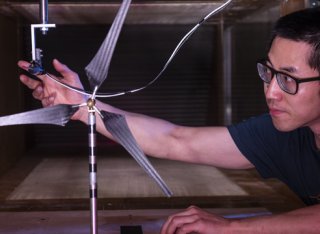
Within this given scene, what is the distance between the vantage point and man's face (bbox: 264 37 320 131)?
1413mm

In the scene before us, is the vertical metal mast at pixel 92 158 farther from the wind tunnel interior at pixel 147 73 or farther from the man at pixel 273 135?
the wind tunnel interior at pixel 147 73

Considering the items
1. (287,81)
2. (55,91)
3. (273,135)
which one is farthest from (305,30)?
(55,91)

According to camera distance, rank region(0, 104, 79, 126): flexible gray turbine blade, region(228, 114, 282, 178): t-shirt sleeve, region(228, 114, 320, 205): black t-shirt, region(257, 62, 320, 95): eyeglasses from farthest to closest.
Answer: region(228, 114, 282, 178): t-shirt sleeve, region(228, 114, 320, 205): black t-shirt, region(257, 62, 320, 95): eyeglasses, region(0, 104, 79, 126): flexible gray turbine blade

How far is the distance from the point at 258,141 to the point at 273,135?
0.06 m

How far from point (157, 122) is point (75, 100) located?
393 mm

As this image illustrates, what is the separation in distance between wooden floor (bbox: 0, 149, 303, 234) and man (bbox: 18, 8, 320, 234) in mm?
365

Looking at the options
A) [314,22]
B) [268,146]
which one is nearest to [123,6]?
[314,22]

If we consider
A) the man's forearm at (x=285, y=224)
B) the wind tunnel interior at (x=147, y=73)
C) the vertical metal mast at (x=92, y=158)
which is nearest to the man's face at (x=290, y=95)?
the man's forearm at (x=285, y=224)

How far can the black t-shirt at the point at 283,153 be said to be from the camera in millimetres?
→ 1728

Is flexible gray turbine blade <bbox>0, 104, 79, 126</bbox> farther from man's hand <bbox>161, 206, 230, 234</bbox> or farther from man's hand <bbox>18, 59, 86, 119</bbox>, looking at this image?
man's hand <bbox>161, 206, 230, 234</bbox>

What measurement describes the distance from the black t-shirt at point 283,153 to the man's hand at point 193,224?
0.42 meters

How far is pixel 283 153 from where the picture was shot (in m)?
1.80

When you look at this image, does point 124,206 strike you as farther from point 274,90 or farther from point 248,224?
point 274,90

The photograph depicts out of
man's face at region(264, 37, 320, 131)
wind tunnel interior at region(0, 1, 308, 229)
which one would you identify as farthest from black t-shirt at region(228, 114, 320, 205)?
wind tunnel interior at region(0, 1, 308, 229)
